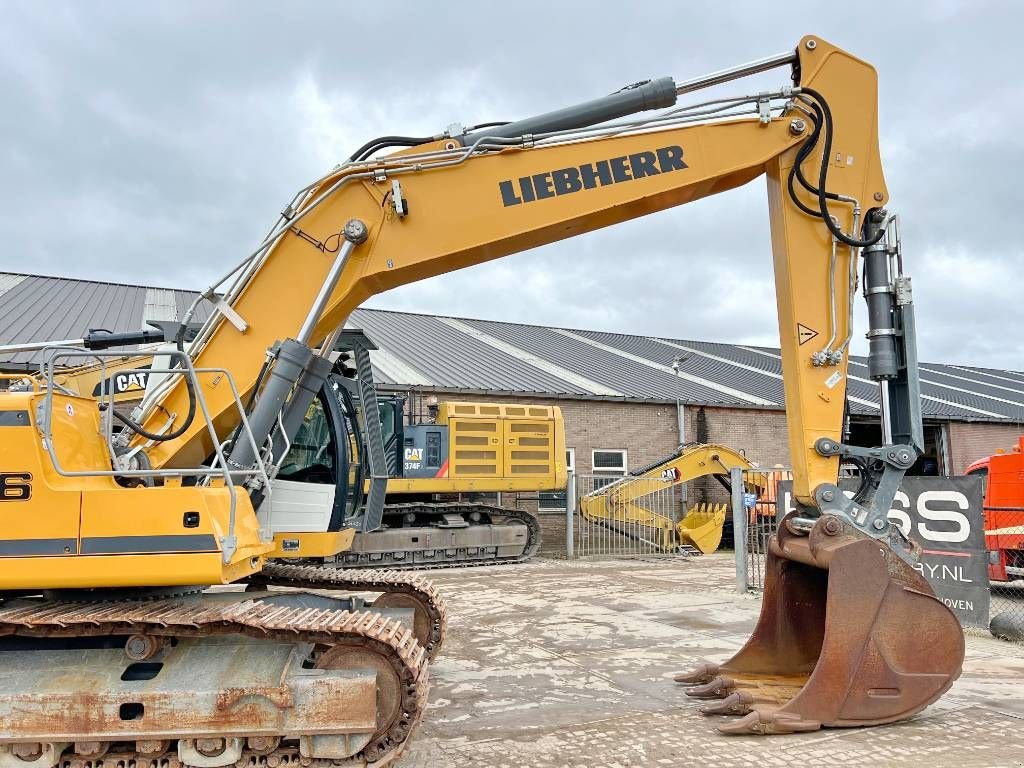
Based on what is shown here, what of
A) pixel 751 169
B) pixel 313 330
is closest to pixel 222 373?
pixel 313 330

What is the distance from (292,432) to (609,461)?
16270 mm

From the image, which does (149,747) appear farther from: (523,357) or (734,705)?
(523,357)

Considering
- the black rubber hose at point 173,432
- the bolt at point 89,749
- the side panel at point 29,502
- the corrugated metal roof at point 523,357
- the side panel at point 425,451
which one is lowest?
the bolt at point 89,749

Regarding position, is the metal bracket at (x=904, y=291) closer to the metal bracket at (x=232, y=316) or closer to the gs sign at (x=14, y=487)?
the metal bracket at (x=232, y=316)

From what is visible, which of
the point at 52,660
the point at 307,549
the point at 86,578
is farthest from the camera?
the point at 307,549

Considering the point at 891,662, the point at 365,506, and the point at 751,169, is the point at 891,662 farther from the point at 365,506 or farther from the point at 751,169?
the point at 365,506

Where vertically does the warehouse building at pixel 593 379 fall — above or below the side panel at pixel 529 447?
above

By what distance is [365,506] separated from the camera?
7469mm

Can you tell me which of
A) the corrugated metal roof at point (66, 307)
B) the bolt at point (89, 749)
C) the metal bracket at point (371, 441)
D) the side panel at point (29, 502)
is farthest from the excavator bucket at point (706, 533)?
the side panel at point (29, 502)

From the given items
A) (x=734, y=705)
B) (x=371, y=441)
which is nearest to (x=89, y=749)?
(x=371, y=441)

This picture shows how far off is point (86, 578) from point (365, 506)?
139 inches

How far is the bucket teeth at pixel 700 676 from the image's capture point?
580 centimetres

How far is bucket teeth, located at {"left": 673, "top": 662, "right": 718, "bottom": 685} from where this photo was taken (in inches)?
228

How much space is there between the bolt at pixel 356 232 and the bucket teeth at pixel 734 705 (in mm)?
3731
